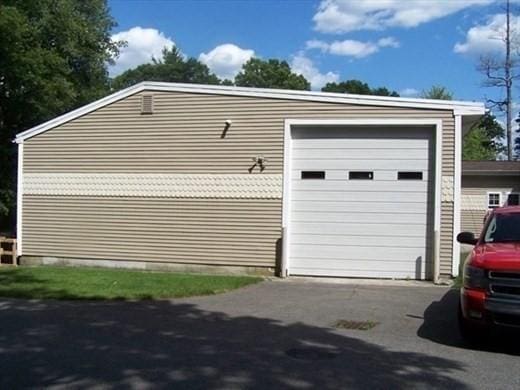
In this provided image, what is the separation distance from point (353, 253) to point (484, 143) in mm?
50919

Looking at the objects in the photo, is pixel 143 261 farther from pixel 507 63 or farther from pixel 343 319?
pixel 507 63

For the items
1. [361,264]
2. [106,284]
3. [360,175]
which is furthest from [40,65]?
[361,264]

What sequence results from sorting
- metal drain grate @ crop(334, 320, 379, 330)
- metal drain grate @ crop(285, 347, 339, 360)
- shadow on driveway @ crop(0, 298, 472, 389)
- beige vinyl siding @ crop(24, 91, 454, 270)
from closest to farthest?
1. shadow on driveway @ crop(0, 298, 472, 389)
2. metal drain grate @ crop(285, 347, 339, 360)
3. metal drain grate @ crop(334, 320, 379, 330)
4. beige vinyl siding @ crop(24, 91, 454, 270)

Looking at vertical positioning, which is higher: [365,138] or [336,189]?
[365,138]

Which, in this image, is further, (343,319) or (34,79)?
(34,79)

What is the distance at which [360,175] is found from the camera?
49.6 ft

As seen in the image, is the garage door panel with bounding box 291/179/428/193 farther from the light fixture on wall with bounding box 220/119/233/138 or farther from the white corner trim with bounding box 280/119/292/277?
the light fixture on wall with bounding box 220/119/233/138

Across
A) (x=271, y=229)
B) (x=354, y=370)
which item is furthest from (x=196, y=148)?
(x=354, y=370)

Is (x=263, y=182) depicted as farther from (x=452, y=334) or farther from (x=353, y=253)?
(x=452, y=334)

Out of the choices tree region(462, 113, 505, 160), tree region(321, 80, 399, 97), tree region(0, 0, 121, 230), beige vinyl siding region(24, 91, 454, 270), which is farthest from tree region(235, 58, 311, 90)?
beige vinyl siding region(24, 91, 454, 270)

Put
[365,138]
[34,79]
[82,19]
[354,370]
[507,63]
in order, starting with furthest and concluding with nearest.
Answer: [507,63]
[82,19]
[34,79]
[365,138]
[354,370]

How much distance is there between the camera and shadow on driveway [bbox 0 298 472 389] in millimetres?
6141

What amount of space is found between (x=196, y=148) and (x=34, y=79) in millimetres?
10417

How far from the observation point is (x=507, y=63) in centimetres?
4888
